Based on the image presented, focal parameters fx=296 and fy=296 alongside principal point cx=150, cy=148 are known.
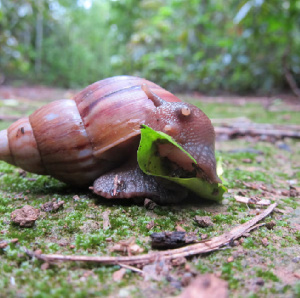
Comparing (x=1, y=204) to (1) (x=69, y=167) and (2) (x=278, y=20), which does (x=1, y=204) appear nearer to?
(1) (x=69, y=167)

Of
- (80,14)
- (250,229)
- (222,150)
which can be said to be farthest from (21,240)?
(80,14)

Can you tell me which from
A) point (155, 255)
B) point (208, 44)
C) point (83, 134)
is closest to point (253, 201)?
point (155, 255)

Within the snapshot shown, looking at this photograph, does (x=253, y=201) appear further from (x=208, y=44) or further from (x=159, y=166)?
(x=208, y=44)

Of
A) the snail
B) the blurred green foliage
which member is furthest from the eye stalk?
the blurred green foliage

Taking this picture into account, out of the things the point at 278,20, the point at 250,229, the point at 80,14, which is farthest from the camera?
the point at 80,14

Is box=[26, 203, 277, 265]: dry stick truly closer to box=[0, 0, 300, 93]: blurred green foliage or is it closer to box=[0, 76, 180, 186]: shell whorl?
box=[0, 76, 180, 186]: shell whorl

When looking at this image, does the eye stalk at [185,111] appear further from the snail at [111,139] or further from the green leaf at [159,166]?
the green leaf at [159,166]
